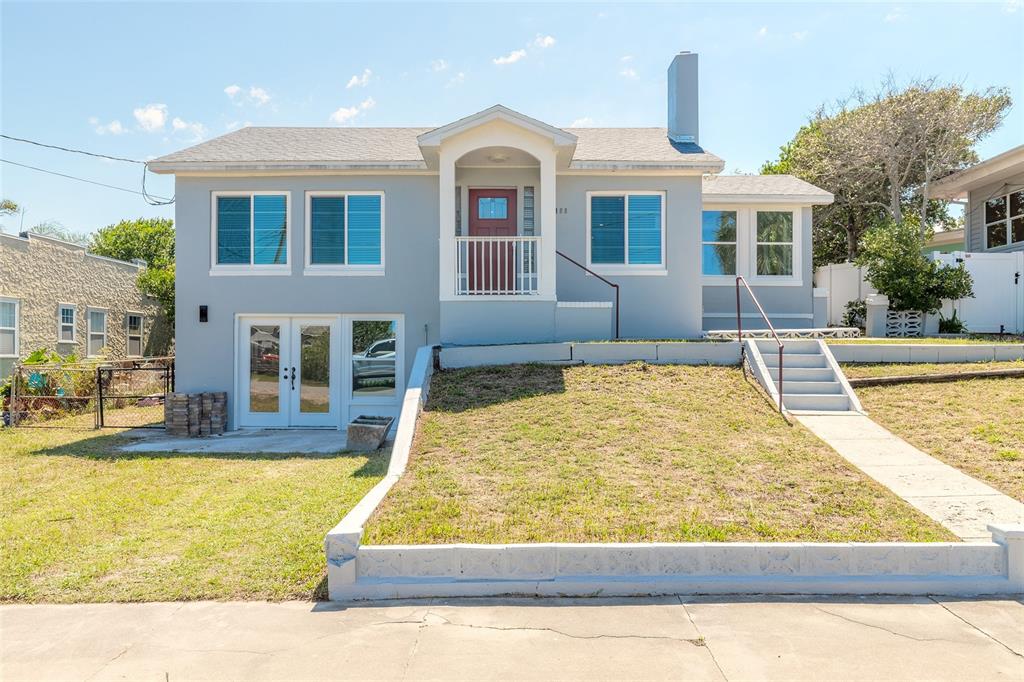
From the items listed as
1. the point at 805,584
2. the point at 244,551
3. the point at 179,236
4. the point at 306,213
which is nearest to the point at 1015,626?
the point at 805,584

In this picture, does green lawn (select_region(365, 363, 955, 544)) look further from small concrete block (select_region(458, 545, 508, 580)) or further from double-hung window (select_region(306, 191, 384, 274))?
double-hung window (select_region(306, 191, 384, 274))

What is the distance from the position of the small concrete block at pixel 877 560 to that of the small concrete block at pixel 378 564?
3.33 m

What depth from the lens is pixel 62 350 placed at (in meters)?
18.1

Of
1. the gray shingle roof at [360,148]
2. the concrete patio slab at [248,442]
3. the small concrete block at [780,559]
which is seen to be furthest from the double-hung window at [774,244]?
the small concrete block at [780,559]

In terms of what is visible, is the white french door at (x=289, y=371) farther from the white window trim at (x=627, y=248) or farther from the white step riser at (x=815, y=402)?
the white step riser at (x=815, y=402)

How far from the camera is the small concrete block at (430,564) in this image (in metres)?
4.63

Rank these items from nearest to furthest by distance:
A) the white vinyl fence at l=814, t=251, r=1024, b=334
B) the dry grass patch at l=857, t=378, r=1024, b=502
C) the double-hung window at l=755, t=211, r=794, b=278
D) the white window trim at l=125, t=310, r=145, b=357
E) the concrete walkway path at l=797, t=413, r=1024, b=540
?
the concrete walkway path at l=797, t=413, r=1024, b=540, the dry grass patch at l=857, t=378, r=1024, b=502, the white vinyl fence at l=814, t=251, r=1024, b=334, the double-hung window at l=755, t=211, r=794, b=278, the white window trim at l=125, t=310, r=145, b=357

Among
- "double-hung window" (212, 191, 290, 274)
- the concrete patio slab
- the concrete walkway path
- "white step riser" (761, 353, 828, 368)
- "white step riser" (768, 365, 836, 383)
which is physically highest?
"double-hung window" (212, 191, 290, 274)

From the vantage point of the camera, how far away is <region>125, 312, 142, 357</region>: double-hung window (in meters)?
21.1

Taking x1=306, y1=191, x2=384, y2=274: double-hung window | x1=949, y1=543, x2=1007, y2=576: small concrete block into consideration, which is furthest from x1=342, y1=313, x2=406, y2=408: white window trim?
x1=949, y1=543, x2=1007, y2=576: small concrete block

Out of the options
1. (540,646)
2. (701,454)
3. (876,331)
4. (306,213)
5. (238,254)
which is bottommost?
(540,646)

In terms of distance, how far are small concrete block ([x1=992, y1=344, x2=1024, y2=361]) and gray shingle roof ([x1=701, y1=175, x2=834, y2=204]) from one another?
510cm

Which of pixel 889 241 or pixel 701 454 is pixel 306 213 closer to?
pixel 701 454

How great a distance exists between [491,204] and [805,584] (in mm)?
9481
